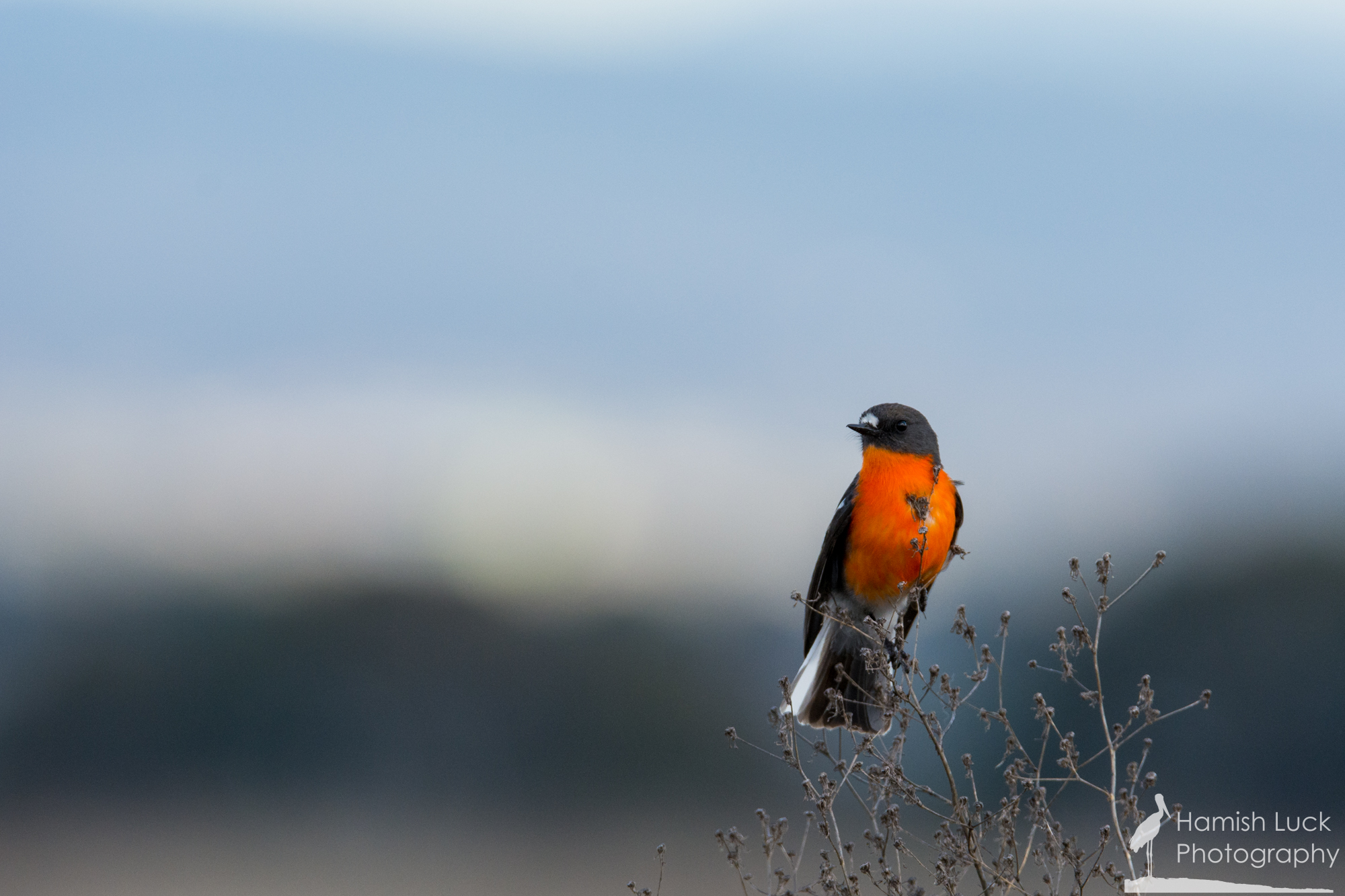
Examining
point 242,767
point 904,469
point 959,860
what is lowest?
point 242,767

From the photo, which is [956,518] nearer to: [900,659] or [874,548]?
[874,548]

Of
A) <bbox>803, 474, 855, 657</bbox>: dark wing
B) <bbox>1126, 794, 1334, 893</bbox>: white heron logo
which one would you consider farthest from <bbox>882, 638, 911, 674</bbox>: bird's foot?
<bbox>803, 474, 855, 657</bbox>: dark wing

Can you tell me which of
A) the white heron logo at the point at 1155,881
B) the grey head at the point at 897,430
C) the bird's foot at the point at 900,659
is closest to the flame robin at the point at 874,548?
the grey head at the point at 897,430

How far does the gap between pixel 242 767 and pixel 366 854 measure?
7.05m

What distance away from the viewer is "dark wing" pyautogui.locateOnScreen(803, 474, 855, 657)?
22.3 feet

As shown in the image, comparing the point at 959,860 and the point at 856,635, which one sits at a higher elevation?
the point at 856,635

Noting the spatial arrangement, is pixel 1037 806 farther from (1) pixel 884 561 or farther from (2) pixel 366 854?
(2) pixel 366 854

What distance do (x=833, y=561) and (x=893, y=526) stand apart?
0.63 metres

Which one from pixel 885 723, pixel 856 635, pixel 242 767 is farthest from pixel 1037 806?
pixel 242 767

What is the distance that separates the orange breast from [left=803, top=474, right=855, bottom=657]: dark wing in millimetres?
58

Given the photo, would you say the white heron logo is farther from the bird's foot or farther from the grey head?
the grey head

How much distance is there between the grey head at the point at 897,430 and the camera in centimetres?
681

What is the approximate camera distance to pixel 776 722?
4.54m

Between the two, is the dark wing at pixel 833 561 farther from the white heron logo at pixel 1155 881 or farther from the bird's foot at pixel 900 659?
the white heron logo at pixel 1155 881
